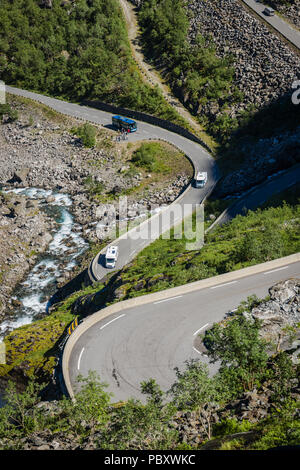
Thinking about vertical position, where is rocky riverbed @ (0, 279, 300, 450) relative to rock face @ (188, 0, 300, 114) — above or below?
below

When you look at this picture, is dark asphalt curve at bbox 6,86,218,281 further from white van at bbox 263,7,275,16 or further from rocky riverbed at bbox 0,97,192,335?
white van at bbox 263,7,275,16

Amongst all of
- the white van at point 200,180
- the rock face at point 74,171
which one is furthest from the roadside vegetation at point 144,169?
the white van at point 200,180

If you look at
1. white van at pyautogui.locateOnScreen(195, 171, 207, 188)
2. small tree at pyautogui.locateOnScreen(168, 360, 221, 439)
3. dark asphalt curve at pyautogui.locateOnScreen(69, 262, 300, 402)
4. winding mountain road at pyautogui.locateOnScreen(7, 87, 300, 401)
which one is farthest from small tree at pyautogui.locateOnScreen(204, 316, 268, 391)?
white van at pyautogui.locateOnScreen(195, 171, 207, 188)

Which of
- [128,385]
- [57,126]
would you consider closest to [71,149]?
[57,126]

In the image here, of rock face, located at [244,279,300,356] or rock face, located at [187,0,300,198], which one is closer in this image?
rock face, located at [244,279,300,356]

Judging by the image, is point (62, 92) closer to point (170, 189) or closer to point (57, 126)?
point (57, 126)

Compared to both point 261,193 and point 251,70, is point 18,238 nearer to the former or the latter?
point 261,193

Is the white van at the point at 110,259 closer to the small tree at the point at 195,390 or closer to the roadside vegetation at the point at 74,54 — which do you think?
the small tree at the point at 195,390

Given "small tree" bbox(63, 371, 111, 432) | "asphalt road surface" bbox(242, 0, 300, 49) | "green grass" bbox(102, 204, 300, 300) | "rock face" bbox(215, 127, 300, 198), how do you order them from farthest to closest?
"asphalt road surface" bbox(242, 0, 300, 49) → "rock face" bbox(215, 127, 300, 198) → "green grass" bbox(102, 204, 300, 300) → "small tree" bbox(63, 371, 111, 432)
